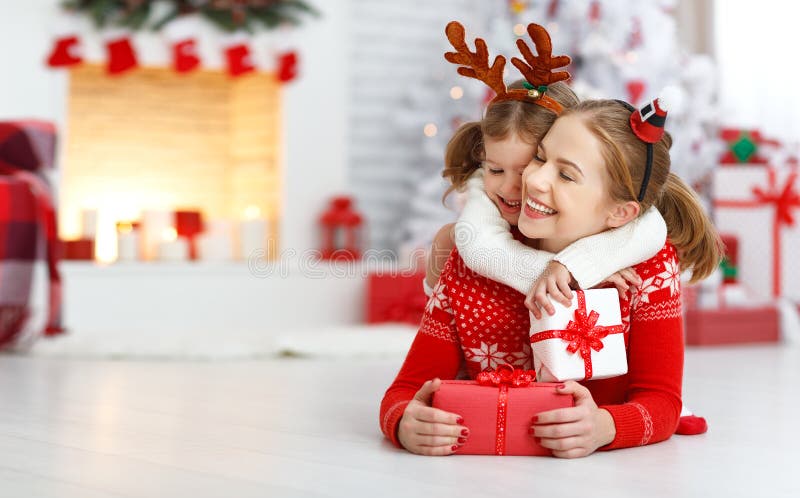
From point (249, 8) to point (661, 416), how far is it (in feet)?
9.27

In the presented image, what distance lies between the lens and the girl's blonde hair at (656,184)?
4.42 ft

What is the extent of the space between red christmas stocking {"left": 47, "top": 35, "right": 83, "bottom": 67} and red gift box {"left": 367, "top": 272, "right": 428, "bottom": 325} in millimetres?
1343

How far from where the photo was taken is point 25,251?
2.91 m

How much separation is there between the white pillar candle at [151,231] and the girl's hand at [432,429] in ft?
8.32

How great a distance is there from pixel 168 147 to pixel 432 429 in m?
3.05

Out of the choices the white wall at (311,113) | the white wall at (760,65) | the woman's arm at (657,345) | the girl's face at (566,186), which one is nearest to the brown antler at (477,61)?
the girl's face at (566,186)

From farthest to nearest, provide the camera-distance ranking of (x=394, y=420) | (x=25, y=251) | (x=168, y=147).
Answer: (x=168, y=147) → (x=25, y=251) → (x=394, y=420)

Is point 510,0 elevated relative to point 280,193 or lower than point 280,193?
elevated

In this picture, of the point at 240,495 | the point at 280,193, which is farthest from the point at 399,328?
the point at 240,495

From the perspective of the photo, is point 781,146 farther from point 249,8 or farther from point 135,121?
point 135,121

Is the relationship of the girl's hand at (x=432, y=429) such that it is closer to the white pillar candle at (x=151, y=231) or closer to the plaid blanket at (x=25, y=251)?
the plaid blanket at (x=25, y=251)

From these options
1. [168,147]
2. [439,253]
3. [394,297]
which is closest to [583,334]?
[439,253]

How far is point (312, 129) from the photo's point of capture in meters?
3.95

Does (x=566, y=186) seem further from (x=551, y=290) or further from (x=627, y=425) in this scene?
(x=627, y=425)
